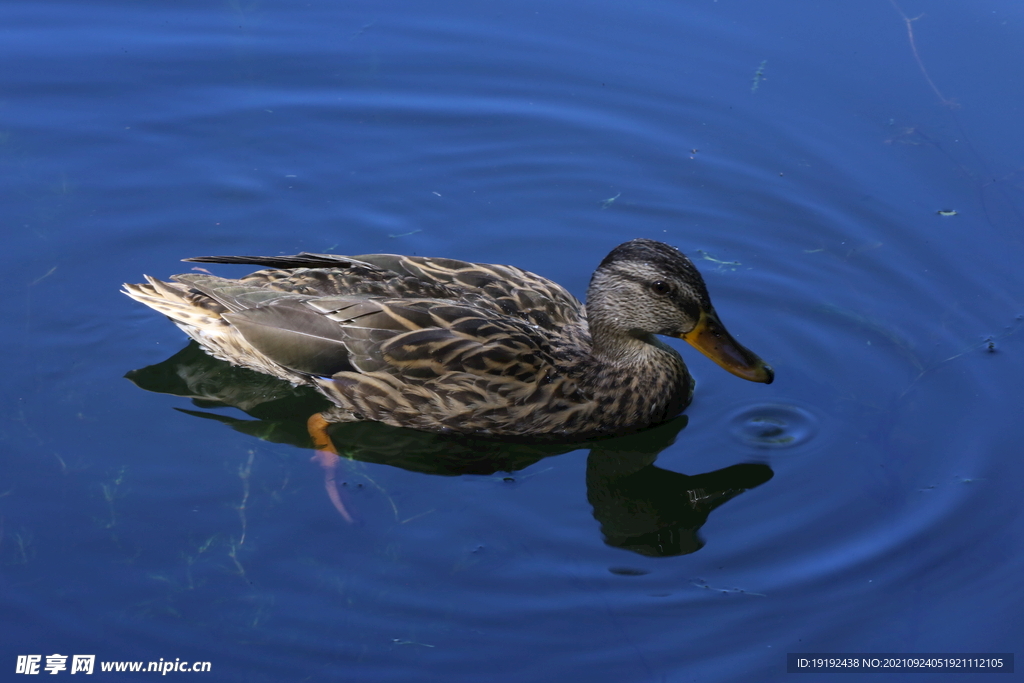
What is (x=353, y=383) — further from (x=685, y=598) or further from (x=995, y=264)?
(x=995, y=264)

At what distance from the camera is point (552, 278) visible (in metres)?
8.34

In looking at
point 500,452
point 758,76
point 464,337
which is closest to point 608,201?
point 758,76

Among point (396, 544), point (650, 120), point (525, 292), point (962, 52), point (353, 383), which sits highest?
point (962, 52)

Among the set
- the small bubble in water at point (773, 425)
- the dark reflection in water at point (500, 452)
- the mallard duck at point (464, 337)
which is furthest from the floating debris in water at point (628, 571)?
the small bubble in water at point (773, 425)

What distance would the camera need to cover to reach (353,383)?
22.5 feet

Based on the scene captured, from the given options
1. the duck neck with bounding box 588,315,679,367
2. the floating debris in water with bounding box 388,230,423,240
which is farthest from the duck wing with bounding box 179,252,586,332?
the floating debris in water with bounding box 388,230,423,240

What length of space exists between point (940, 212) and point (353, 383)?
540 cm

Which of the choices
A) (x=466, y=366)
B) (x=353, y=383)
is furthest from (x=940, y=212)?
A: (x=353, y=383)

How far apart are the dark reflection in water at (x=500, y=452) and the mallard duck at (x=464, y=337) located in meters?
0.11

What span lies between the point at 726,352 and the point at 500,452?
66.0 inches

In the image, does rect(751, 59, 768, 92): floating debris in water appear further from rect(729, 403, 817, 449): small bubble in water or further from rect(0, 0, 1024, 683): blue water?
rect(729, 403, 817, 449): small bubble in water

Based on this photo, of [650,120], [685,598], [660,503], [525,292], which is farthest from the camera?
[650,120]

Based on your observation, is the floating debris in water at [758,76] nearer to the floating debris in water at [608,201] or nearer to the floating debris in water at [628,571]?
the floating debris in water at [608,201]

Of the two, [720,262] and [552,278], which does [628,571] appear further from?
[720,262]
